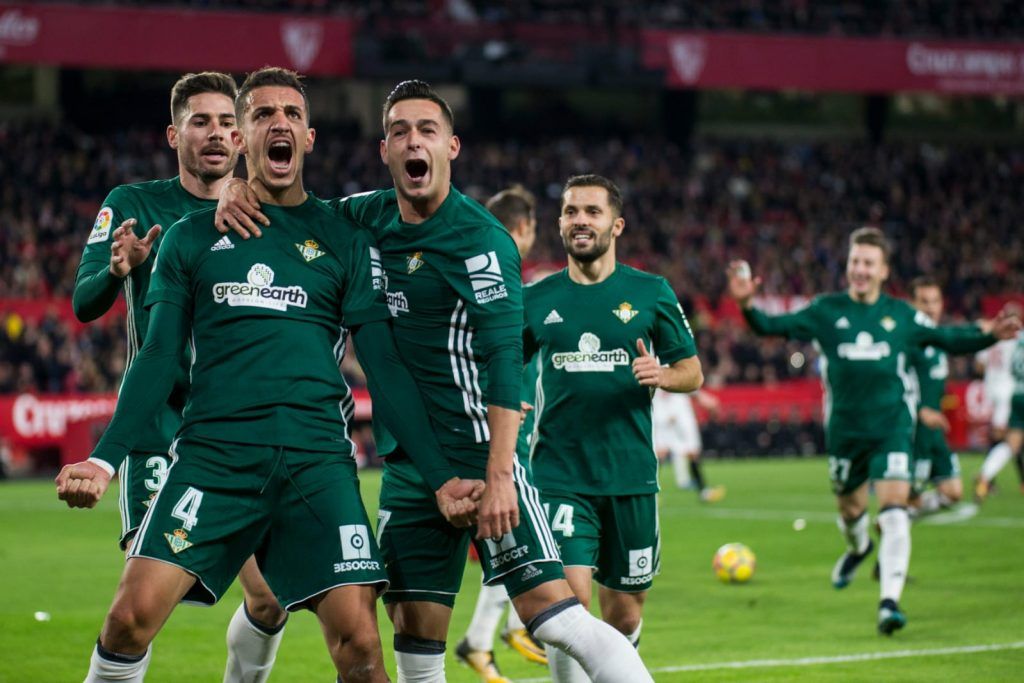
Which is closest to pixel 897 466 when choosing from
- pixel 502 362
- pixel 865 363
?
pixel 865 363

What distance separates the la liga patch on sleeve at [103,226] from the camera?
6586 millimetres

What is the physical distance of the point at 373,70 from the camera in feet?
120

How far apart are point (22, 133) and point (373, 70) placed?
8.38 metres

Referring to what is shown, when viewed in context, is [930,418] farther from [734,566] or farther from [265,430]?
[265,430]

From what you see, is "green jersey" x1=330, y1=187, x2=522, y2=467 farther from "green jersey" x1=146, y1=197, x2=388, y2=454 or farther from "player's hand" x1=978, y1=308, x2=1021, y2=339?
"player's hand" x1=978, y1=308, x2=1021, y2=339

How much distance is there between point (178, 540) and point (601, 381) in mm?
3031

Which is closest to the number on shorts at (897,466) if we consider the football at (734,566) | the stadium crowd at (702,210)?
the football at (734,566)

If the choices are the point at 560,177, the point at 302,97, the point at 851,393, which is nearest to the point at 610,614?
the point at 302,97

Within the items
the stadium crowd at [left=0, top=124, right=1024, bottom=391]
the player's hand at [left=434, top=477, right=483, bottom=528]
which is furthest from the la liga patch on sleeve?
the stadium crowd at [left=0, top=124, right=1024, bottom=391]

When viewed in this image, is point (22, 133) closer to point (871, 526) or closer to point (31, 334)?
point (31, 334)

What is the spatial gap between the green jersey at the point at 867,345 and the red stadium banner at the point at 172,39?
82.3 ft

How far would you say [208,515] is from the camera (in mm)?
5352

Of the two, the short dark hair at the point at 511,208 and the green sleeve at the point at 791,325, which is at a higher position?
the short dark hair at the point at 511,208

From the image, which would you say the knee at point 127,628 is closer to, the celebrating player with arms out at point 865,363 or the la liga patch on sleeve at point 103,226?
the la liga patch on sleeve at point 103,226
